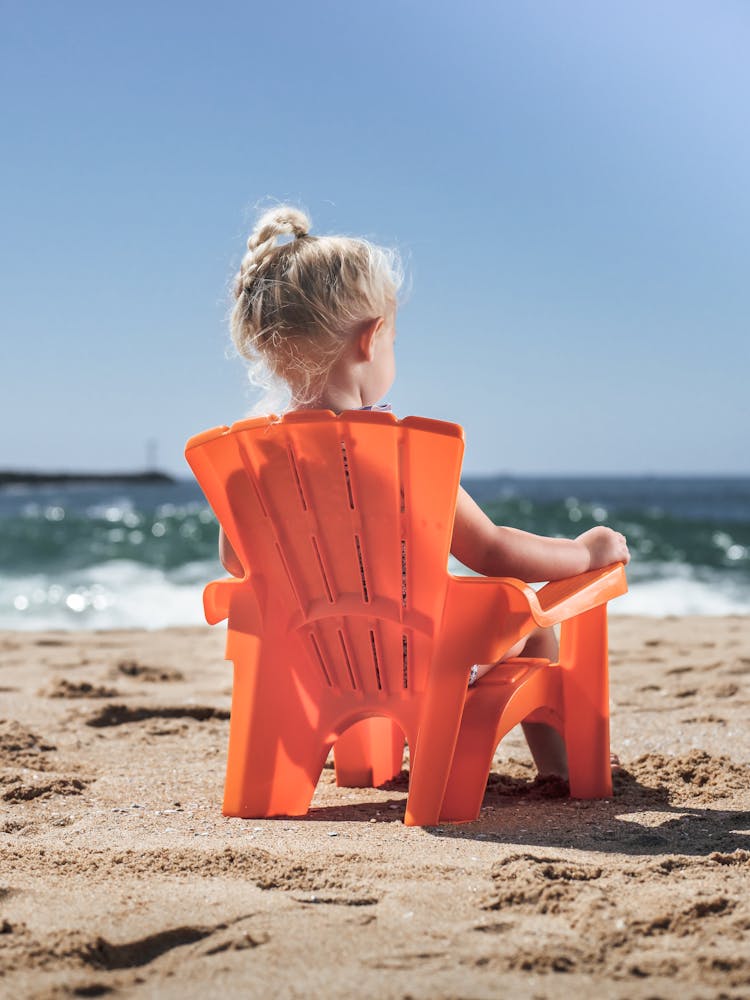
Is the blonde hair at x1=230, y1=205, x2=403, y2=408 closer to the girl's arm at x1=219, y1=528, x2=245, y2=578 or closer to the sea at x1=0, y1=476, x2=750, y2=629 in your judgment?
the girl's arm at x1=219, y1=528, x2=245, y2=578

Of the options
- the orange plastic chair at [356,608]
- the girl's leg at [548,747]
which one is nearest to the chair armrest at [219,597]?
the orange plastic chair at [356,608]

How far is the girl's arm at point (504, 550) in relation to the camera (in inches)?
89.0

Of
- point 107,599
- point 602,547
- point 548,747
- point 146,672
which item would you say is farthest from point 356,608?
point 107,599

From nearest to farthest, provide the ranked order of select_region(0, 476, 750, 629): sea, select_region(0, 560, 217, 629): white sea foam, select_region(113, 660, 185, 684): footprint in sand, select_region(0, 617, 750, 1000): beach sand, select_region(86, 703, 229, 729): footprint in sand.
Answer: select_region(0, 617, 750, 1000): beach sand < select_region(86, 703, 229, 729): footprint in sand < select_region(113, 660, 185, 684): footprint in sand < select_region(0, 560, 217, 629): white sea foam < select_region(0, 476, 750, 629): sea

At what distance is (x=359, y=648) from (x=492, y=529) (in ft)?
1.35

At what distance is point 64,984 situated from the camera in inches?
53.8

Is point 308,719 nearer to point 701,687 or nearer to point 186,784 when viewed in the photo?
point 186,784

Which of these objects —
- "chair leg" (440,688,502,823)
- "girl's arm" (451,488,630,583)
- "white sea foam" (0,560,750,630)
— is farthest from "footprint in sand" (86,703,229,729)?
"white sea foam" (0,560,750,630)

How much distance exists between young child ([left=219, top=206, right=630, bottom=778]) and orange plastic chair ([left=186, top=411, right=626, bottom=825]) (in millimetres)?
129

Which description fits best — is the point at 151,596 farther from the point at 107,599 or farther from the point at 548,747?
the point at 548,747

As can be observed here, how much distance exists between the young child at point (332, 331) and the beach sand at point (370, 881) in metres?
0.53

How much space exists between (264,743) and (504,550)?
723mm

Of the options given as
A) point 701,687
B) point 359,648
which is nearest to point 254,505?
point 359,648

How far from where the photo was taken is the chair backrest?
212 centimetres
